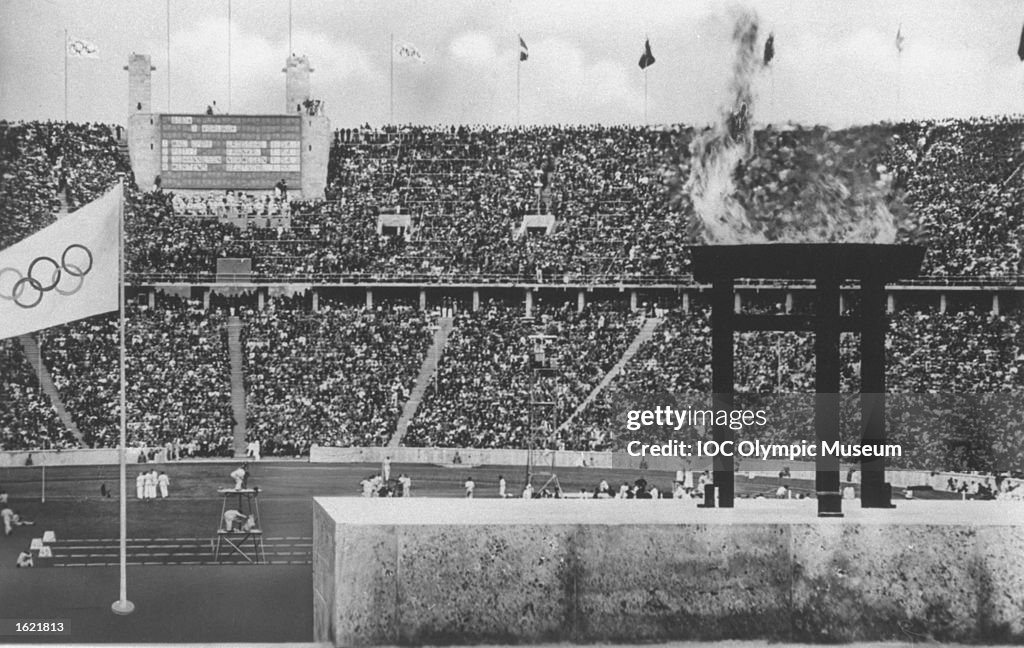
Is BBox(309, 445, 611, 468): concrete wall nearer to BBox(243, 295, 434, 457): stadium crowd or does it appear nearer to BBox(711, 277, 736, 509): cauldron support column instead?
BBox(243, 295, 434, 457): stadium crowd

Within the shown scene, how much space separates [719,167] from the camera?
39.1 feet

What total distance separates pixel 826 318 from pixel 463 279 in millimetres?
16030

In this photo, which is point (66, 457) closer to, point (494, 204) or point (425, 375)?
point (425, 375)

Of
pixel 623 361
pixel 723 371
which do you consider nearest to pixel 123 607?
pixel 723 371

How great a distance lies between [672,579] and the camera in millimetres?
9781

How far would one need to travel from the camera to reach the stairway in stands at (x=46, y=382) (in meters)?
23.4

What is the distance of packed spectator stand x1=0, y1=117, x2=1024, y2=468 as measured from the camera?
2331 cm

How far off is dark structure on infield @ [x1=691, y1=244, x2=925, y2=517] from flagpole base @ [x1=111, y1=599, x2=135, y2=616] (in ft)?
19.0

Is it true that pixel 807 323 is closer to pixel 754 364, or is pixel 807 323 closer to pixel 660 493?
pixel 660 493

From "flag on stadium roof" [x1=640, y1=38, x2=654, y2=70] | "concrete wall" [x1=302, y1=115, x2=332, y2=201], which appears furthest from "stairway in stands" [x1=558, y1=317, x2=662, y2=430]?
"flag on stadium roof" [x1=640, y1=38, x2=654, y2=70]

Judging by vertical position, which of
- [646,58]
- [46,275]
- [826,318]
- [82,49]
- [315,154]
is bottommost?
[826,318]

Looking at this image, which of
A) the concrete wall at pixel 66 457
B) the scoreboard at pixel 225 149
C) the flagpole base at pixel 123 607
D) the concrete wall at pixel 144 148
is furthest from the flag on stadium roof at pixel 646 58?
the concrete wall at pixel 66 457

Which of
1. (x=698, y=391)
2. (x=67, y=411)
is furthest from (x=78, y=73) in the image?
(x=698, y=391)

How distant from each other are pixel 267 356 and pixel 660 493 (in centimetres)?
704
